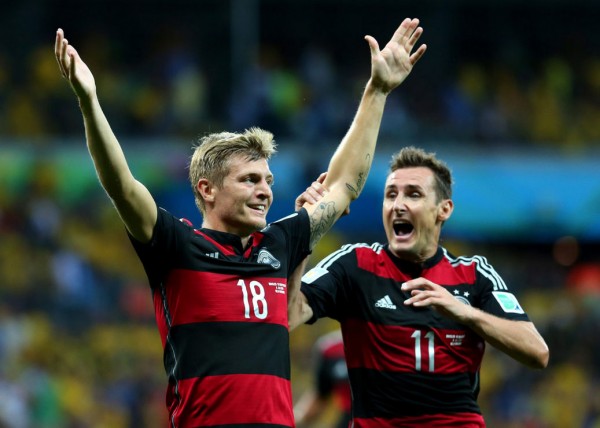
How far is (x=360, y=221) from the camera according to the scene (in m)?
16.1

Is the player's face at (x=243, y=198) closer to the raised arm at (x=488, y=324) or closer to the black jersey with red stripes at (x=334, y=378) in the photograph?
the raised arm at (x=488, y=324)

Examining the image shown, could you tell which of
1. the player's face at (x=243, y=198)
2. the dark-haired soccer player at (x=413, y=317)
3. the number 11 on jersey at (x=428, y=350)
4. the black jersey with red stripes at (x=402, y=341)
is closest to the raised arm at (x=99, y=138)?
the player's face at (x=243, y=198)

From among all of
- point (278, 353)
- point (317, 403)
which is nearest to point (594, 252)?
point (317, 403)

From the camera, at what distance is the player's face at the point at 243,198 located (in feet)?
14.9

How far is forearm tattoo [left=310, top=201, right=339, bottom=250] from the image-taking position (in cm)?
489

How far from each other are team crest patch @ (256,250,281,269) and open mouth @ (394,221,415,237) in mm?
1187

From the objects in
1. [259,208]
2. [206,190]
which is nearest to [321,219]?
[259,208]

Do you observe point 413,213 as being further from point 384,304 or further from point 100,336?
point 100,336

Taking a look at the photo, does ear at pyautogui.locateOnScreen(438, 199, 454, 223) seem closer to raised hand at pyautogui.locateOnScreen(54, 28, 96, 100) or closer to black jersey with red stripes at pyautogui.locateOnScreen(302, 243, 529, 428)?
black jersey with red stripes at pyautogui.locateOnScreen(302, 243, 529, 428)

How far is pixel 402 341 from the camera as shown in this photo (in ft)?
17.4

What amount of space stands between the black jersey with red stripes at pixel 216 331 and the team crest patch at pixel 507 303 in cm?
138

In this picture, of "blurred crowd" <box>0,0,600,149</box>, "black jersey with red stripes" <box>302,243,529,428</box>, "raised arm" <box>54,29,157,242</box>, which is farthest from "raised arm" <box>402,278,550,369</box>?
"blurred crowd" <box>0,0,600,149</box>

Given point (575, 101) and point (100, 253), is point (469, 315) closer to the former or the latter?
point (100, 253)

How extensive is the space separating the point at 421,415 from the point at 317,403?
322 centimetres
